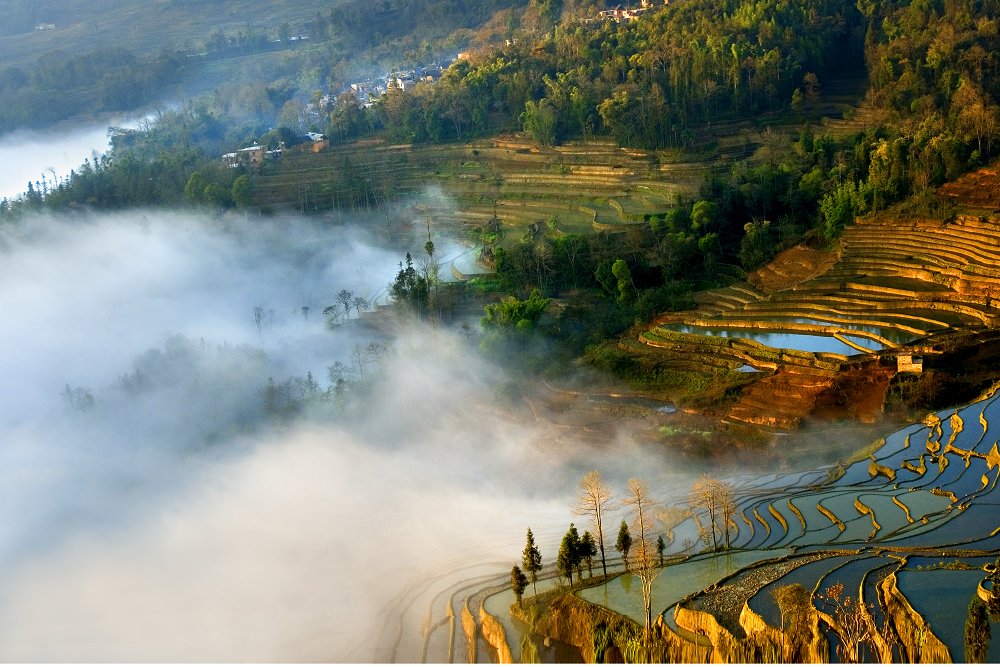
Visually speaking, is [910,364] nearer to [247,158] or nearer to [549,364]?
[549,364]

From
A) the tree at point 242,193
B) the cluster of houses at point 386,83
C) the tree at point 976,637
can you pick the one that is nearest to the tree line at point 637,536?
the tree at point 976,637

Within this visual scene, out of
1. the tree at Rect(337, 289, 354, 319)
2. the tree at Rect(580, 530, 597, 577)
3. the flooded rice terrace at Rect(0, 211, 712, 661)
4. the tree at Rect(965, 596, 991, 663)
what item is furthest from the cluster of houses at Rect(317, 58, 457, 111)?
the tree at Rect(965, 596, 991, 663)

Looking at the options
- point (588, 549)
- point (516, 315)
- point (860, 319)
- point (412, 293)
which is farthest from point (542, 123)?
point (588, 549)

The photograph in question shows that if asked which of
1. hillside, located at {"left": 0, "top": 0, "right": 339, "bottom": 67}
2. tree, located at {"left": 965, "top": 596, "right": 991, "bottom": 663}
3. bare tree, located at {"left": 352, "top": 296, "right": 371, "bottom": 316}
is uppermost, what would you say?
hillside, located at {"left": 0, "top": 0, "right": 339, "bottom": 67}

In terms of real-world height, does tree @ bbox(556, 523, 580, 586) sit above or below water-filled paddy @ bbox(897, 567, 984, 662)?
below

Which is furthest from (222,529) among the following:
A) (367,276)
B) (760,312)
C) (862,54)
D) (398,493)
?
(862,54)

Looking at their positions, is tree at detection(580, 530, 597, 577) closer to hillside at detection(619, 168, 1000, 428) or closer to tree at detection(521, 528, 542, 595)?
tree at detection(521, 528, 542, 595)
